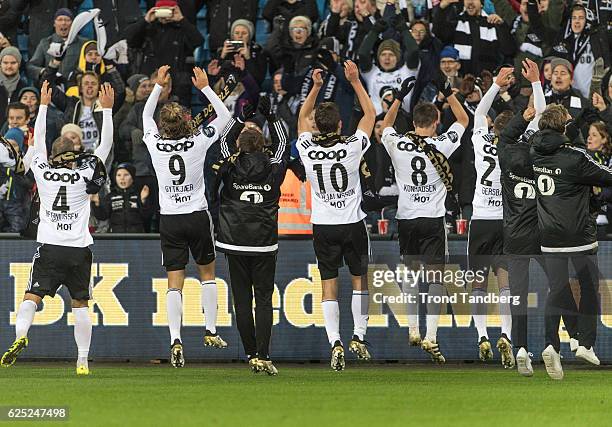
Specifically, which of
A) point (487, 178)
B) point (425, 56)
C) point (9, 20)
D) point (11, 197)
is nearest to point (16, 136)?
point (11, 197)

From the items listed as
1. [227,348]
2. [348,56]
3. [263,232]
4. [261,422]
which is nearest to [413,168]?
[263,232]

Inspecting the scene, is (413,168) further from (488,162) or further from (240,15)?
(240,15)

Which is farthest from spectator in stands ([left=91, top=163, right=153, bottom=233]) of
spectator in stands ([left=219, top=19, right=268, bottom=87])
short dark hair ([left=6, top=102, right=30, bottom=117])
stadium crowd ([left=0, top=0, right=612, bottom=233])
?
spectator in stands ([left=219, top=19, right=268, bottom=87])

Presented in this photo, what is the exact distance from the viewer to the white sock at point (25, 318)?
1388cm

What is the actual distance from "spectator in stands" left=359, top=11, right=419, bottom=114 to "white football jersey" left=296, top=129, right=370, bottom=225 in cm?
376

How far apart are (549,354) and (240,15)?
29.2 feet

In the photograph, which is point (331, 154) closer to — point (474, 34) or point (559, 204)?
point (559, 204)

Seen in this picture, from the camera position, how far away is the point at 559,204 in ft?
43.5

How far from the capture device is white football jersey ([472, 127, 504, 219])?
589 inches

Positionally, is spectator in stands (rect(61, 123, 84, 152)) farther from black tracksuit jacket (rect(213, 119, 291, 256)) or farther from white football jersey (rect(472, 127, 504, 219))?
white football jersey (rect(472, 127, 504, 219))

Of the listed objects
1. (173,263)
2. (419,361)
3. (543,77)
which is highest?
(543,77)

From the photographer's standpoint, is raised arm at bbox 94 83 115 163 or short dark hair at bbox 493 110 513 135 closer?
raised arm at bbox 94 83 115 163

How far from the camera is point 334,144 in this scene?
14.6 meters

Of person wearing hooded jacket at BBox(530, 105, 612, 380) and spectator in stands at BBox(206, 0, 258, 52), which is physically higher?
spectator in stands at BBox(206, 0, 258, 52)
